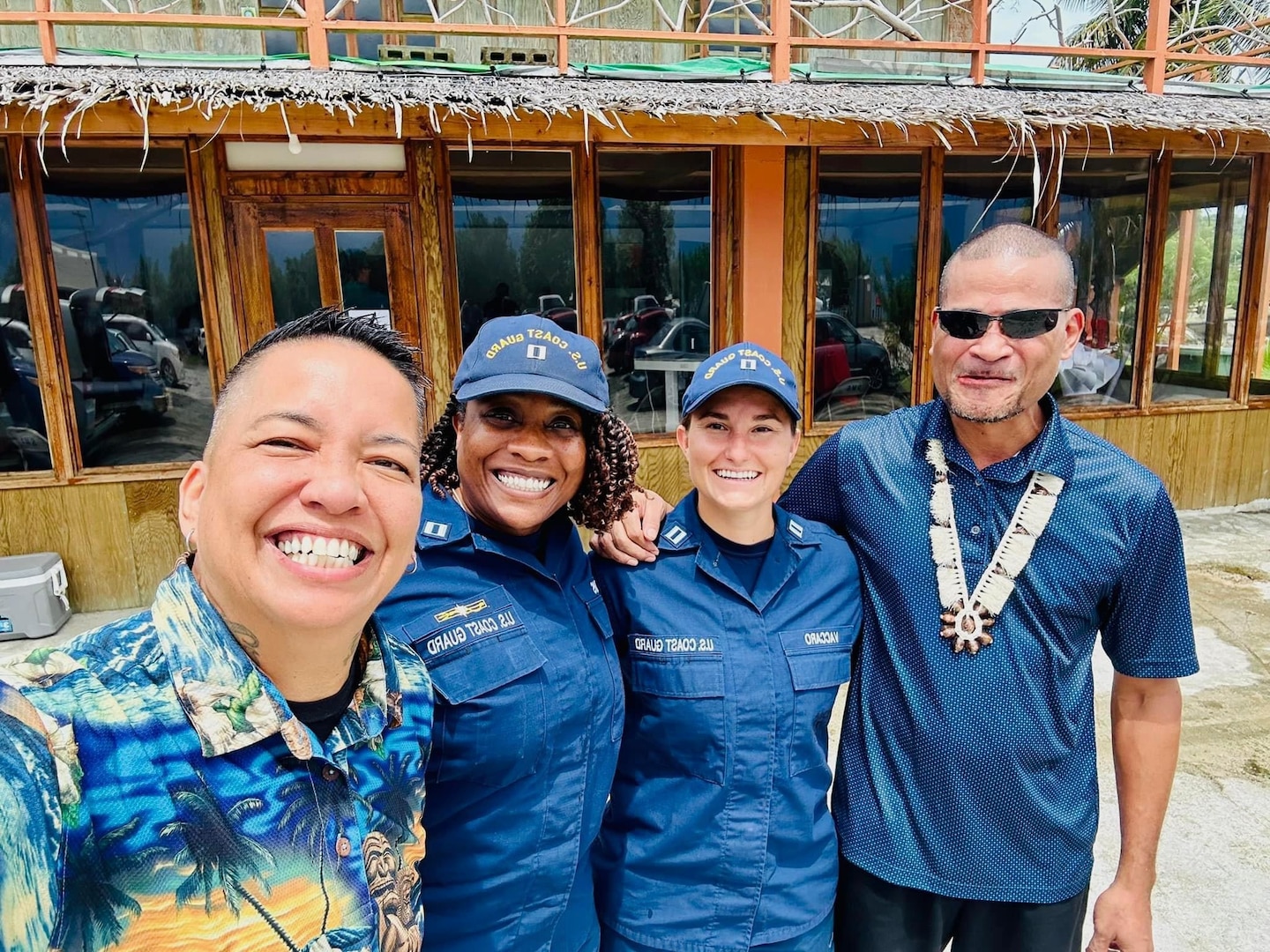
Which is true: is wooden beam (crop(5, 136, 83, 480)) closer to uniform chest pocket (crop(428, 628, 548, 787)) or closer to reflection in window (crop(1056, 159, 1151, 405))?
uniform chest pocket (crop(428, 628, 548, 787))

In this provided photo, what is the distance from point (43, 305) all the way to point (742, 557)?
5.39 metres

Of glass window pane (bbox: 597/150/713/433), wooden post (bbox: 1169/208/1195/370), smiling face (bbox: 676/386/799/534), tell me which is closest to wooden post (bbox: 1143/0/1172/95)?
wooden post (bbox: 1169/208/1195/370)

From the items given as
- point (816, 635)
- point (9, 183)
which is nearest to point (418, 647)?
point (816, 635)

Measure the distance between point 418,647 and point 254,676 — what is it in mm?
506

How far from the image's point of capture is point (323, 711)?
1.16 meters

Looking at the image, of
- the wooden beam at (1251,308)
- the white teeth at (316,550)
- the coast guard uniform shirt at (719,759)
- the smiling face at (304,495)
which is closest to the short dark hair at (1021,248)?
the coast guard uniform shirt at (719,759)

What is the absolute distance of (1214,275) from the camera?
739 cm

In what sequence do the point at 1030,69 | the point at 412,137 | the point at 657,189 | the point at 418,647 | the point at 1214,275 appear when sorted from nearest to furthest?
the point at 418,647, the point at 412,137, the point at 657,189, the point at 1030,69, the point at 1214,275

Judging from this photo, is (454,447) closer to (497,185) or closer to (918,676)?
(918,676)

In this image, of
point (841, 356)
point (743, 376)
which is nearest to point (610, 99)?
point (841, 356)

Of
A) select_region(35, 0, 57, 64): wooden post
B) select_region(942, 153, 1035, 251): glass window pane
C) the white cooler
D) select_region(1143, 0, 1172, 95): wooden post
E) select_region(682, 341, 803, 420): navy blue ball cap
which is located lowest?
the white cooler

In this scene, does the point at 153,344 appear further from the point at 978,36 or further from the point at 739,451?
the point at 978,36

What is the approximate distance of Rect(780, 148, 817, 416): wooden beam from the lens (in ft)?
19.8

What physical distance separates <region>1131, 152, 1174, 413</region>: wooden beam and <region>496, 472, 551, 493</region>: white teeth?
7.27 metres
